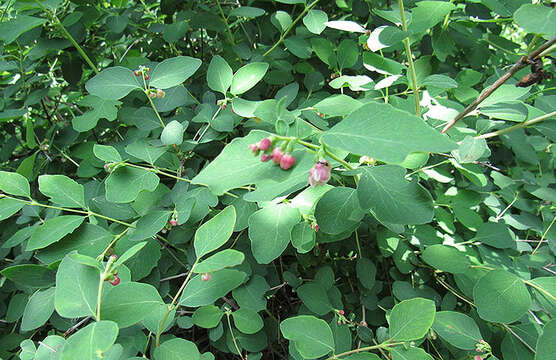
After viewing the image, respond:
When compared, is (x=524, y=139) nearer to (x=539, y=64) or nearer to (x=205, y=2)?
(x=539, y=64)

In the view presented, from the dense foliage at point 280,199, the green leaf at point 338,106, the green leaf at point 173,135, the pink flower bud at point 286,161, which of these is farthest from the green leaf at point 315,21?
the pink flower bud at point 286,161

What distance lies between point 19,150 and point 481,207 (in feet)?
7.41

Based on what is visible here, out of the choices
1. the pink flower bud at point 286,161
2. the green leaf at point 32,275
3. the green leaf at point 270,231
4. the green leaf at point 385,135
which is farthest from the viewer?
the green leaf at point 32,275

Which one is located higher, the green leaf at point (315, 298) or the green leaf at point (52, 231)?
the green leaf at point (52, 231)

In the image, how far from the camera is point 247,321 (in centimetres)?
99

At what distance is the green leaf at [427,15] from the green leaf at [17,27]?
1.15m

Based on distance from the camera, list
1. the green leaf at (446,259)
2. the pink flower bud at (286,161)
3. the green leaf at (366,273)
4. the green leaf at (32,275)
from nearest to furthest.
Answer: the pink flower bud at (286,161), the green leaf at (32,275), the green leaf at (446,259), the green leaf at (366,273)

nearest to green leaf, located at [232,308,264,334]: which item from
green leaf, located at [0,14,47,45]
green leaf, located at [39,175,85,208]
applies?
green leaf, located at [39,175,85,208]

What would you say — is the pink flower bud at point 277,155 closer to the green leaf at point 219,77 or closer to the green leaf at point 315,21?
the green leaf at point 219,77

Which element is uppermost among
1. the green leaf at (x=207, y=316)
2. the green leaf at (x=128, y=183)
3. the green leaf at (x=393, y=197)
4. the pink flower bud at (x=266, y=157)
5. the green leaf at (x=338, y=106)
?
the pink flower bud at (x=266, y=157)

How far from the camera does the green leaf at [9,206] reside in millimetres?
978

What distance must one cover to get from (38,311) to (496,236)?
1328 mm

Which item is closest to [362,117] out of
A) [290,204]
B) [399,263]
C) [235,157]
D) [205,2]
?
[235,157]

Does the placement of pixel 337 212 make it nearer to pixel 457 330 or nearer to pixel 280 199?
pixel 280 199
